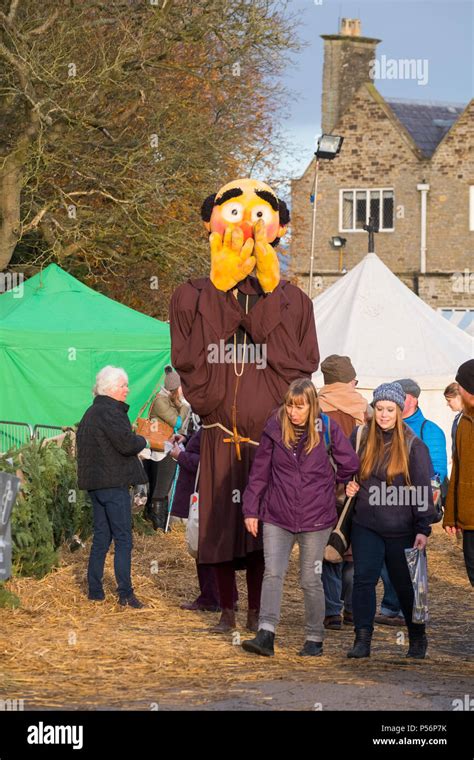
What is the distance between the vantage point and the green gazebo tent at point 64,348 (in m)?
18.4

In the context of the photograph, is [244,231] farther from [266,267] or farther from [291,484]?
[291,484]

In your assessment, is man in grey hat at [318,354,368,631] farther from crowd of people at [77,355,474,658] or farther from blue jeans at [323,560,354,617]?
crowd of people at [77,355,474,658]

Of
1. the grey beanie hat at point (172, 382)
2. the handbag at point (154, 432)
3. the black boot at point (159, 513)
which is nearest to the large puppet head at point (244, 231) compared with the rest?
the handbag at point (154, 432)

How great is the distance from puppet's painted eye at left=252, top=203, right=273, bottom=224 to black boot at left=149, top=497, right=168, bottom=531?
6.06 m

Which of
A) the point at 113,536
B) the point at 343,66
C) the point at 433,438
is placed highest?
the point at 343,66

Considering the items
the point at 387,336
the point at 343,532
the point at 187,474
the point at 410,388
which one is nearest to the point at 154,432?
the point at 410,388

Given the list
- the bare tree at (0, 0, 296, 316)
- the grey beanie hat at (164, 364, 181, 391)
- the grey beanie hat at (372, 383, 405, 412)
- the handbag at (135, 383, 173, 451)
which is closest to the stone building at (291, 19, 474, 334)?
the bare tree at (0, 0, 296, 316)

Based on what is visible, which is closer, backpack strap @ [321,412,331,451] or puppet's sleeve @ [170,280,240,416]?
backpack strap @ [321,412,331,451]

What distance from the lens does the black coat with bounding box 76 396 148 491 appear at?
10.1 metres

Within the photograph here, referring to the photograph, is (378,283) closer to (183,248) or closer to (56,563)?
(183,248)

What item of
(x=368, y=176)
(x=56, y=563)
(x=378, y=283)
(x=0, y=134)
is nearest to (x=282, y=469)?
(x=56, y=563)

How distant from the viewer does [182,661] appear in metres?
8.19

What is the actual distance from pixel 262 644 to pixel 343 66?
127 feet

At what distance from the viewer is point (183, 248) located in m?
25.3
